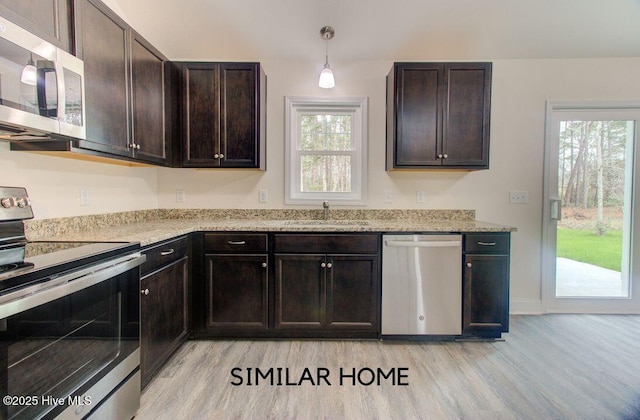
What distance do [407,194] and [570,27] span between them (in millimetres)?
2006

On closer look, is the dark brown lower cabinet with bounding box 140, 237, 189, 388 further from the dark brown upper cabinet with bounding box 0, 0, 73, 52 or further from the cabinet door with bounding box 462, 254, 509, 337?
the cabinet door with bounding box 462, 254, 509, 337

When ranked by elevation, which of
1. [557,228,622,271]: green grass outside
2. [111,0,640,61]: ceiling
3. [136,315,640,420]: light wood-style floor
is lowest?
[136,315,640,420]: light wood-style floor

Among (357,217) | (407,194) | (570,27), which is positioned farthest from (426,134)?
(570,27)

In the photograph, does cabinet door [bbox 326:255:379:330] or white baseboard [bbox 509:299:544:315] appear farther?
white baseboard [bbox 509:299:544:315]

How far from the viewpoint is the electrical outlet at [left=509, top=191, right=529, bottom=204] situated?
2.93 meters

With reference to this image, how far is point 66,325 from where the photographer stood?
119 centimetres

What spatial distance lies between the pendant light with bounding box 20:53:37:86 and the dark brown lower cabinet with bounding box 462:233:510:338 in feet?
9.02

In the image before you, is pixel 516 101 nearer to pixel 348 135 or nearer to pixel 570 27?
pixel 570 27

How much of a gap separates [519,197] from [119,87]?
3.53m

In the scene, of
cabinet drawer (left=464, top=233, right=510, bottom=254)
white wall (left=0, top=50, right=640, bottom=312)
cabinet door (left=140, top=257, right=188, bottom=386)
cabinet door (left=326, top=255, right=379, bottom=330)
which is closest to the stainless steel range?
cabinet door (left=140, top=257, right=188, bottom=386)

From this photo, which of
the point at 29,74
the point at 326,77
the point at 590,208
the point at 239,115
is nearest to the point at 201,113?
the point at 239,115

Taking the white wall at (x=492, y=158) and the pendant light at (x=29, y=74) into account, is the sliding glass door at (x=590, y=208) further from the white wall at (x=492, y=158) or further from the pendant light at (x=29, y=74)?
the pendant light at (x=29, y=74)

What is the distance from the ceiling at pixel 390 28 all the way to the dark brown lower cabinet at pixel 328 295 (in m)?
2.01

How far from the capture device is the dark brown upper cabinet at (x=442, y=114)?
2533mm
